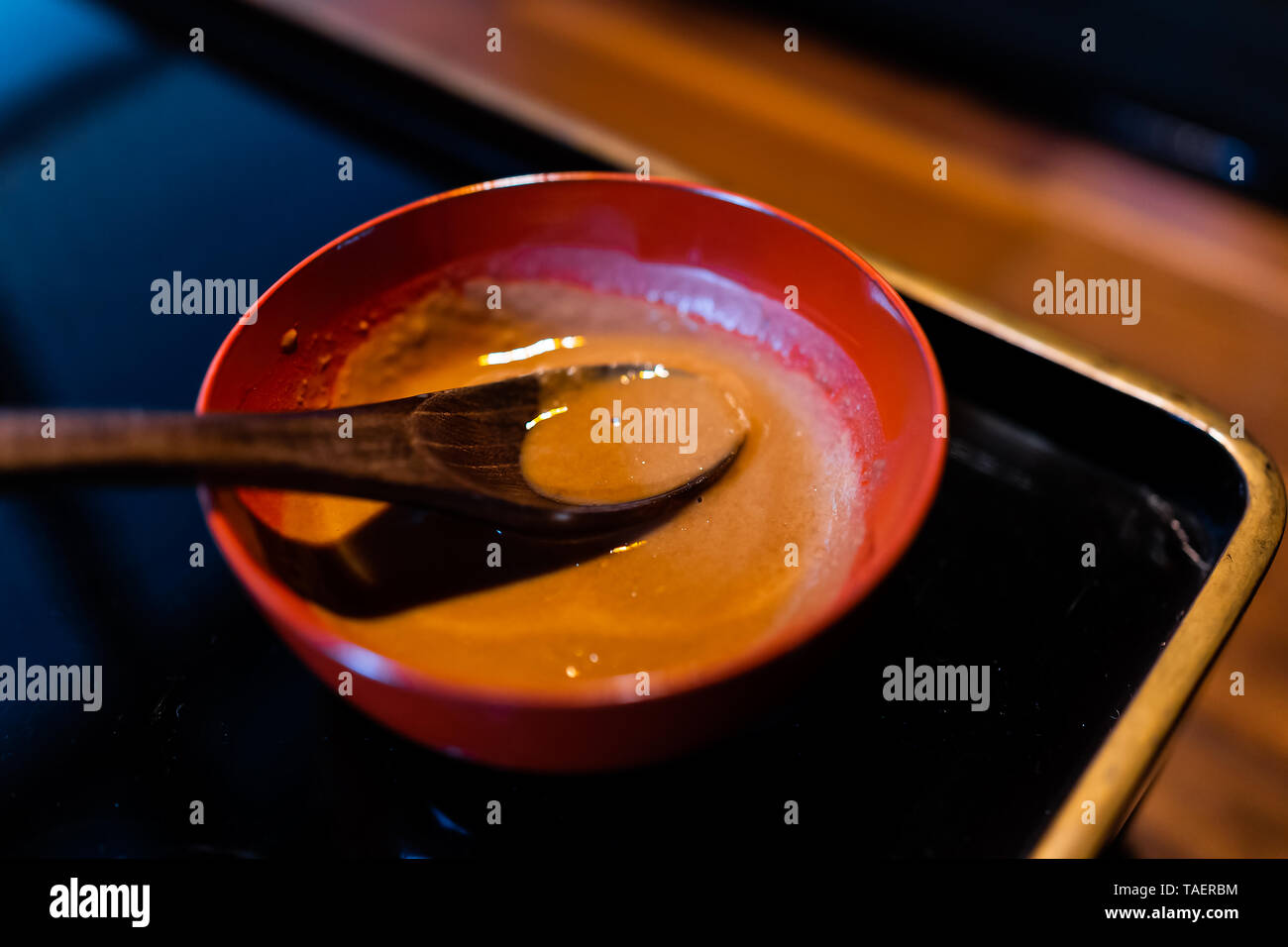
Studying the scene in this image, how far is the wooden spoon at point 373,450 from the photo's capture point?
0.58 meters

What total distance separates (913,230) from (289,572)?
5.51ft

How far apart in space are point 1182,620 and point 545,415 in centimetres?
53

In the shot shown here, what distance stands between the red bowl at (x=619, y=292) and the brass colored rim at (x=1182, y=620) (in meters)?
0.17

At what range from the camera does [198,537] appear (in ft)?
2.76

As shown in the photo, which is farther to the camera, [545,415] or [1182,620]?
[545,415]

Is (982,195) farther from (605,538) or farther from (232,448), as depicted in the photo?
(232,448)

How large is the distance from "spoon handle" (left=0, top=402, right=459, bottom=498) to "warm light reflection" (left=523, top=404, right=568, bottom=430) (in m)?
0.13

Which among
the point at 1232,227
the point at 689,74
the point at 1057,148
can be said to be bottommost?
the point at 1232,227

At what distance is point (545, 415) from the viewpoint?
86cm

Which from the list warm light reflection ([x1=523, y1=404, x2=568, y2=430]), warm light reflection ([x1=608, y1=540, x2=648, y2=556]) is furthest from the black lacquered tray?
warm light reflection ([x1=523, y1=404, x2=568, y2=430])

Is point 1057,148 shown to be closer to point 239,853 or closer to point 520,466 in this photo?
point 520,466

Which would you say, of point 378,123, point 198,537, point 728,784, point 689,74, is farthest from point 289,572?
point 689,74

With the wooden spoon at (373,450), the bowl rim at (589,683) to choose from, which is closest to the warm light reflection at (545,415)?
the wooden spoon at (373,450)

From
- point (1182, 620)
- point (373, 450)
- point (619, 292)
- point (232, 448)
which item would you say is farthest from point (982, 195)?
point (232, 448)
